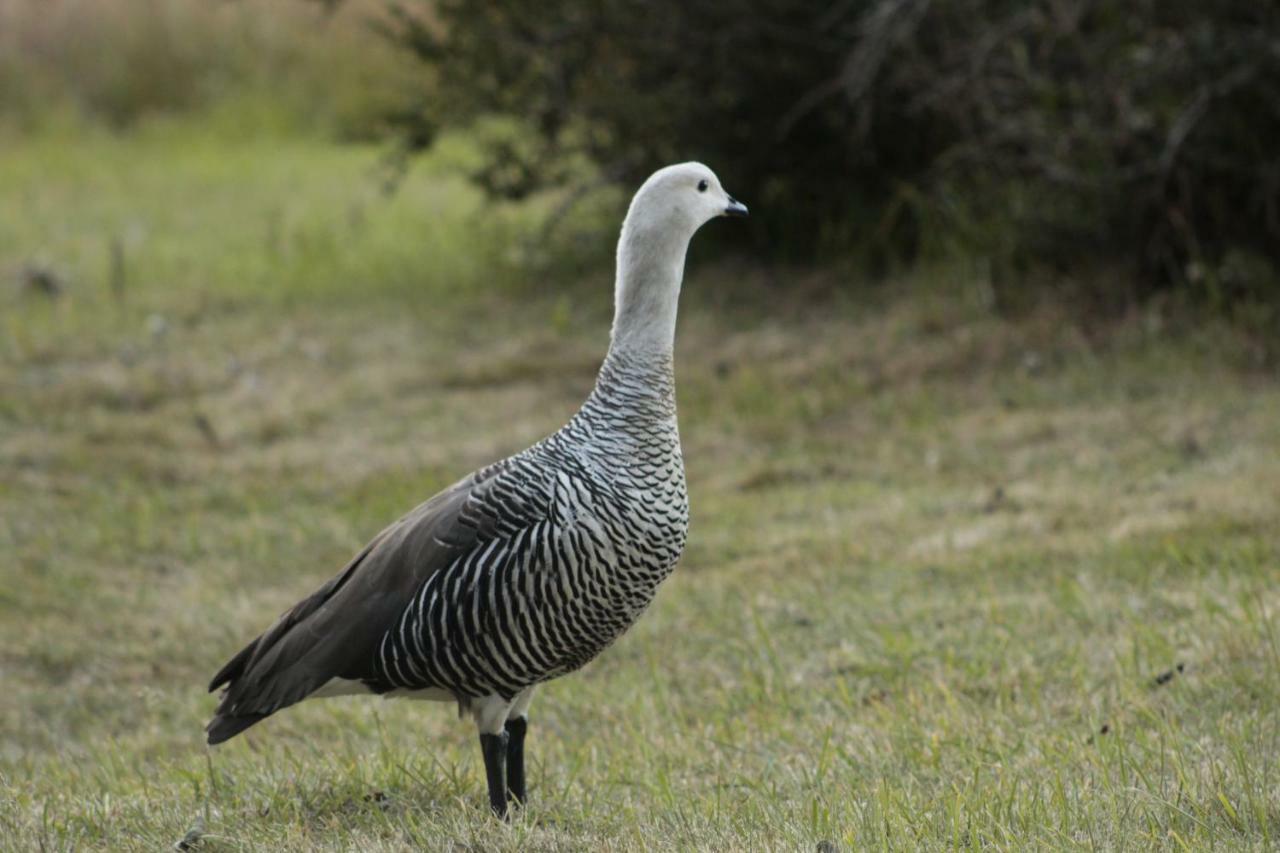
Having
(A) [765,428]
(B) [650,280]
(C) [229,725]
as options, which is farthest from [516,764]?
(A) [765,428]

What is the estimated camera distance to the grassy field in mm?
4094

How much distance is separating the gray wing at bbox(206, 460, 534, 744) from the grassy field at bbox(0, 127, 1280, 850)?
21 centimetres

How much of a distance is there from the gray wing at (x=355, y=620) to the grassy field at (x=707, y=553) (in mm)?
214

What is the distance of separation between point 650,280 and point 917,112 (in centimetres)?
578

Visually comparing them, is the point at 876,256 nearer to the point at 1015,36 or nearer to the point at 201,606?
the point at 1015,36

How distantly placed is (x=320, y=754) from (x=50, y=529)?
3.13 m

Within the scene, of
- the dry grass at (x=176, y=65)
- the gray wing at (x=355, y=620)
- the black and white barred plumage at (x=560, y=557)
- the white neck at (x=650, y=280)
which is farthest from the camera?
the dry grass at (x=176, y=65)

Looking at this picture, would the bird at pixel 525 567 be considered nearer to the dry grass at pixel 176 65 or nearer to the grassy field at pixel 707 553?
the grassy field at pixel 707 553

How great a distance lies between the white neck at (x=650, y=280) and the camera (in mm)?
4367

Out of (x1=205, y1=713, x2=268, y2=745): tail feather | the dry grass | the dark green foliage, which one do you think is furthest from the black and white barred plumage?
the dry grass

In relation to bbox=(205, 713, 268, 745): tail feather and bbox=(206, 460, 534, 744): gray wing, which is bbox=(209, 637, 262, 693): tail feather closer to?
bbox=(206, 460, 534, 744): gray wing

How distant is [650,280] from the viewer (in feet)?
14.4

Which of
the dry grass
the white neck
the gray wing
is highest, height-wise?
the dry grass

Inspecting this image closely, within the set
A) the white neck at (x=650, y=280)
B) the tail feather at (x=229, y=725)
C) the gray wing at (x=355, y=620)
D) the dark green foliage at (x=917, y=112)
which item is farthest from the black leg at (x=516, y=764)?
the dark green foliage at (x=917, y=112)
